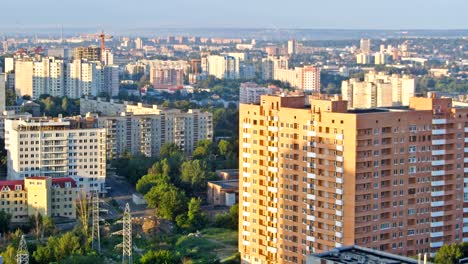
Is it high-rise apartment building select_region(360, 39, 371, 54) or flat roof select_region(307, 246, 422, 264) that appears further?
high-rise apartment building select_region(360, 39, 371, 54)

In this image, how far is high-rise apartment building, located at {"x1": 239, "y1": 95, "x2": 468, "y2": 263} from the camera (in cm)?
1117

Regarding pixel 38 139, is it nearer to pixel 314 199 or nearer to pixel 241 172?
pixel 241 172

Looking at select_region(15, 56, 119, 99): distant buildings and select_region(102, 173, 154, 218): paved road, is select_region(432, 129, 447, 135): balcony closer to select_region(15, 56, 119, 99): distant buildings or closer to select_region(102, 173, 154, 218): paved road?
select_region(102, 173, 154, 218): paved road

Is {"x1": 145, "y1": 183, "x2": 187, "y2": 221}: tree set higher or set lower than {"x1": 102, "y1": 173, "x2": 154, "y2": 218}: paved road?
higher

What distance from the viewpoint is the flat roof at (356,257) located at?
8172mm

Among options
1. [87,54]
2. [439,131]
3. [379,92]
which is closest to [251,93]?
[379,92]

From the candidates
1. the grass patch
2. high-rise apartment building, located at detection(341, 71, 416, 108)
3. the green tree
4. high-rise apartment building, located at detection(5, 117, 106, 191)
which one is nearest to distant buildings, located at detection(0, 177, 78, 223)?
high-rise apartment building, located at detection(5, 117, 106, 191)

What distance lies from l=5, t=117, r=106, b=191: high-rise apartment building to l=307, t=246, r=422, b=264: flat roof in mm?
9437

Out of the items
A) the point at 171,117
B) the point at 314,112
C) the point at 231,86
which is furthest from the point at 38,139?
the point at 231,86

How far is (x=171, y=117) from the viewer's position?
2230 cm

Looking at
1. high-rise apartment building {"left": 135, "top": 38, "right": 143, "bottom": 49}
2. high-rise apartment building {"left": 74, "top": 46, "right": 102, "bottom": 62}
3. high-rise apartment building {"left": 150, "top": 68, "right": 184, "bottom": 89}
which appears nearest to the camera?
high-rise apartment building {"left": 74, "top": 46, "right": 102, "bottom": 62}

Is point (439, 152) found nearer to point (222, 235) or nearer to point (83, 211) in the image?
point (222, 235)

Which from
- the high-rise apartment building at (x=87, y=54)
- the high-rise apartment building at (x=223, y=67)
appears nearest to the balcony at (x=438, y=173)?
the high-rise apartment building at (x=87, y=54)

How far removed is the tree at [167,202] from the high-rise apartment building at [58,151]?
1.76 m
